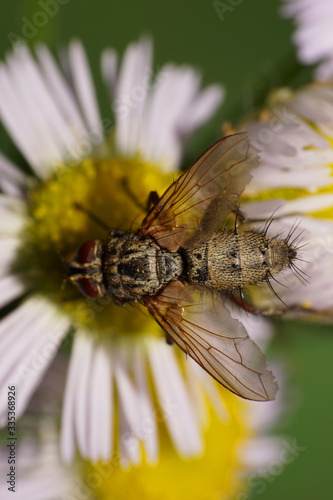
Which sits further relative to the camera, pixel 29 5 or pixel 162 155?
pixel 162 155

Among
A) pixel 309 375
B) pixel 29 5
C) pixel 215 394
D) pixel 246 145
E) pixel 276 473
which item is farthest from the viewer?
pixel 309 375

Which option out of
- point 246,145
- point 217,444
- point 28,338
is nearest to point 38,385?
point 28,338

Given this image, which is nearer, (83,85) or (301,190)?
(301,190)

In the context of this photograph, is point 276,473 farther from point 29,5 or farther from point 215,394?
point 29,5

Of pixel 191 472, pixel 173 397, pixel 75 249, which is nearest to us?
pixel 75 249

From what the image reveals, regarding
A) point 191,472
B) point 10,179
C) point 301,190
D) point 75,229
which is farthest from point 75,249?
point 191,472

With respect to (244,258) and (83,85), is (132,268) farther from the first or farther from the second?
(83,85)

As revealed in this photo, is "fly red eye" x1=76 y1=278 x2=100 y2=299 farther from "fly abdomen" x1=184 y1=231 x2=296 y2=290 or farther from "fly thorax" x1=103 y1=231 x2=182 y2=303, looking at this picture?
"fly abdomen" x1=184 y1=231 x2=296 y2=290
